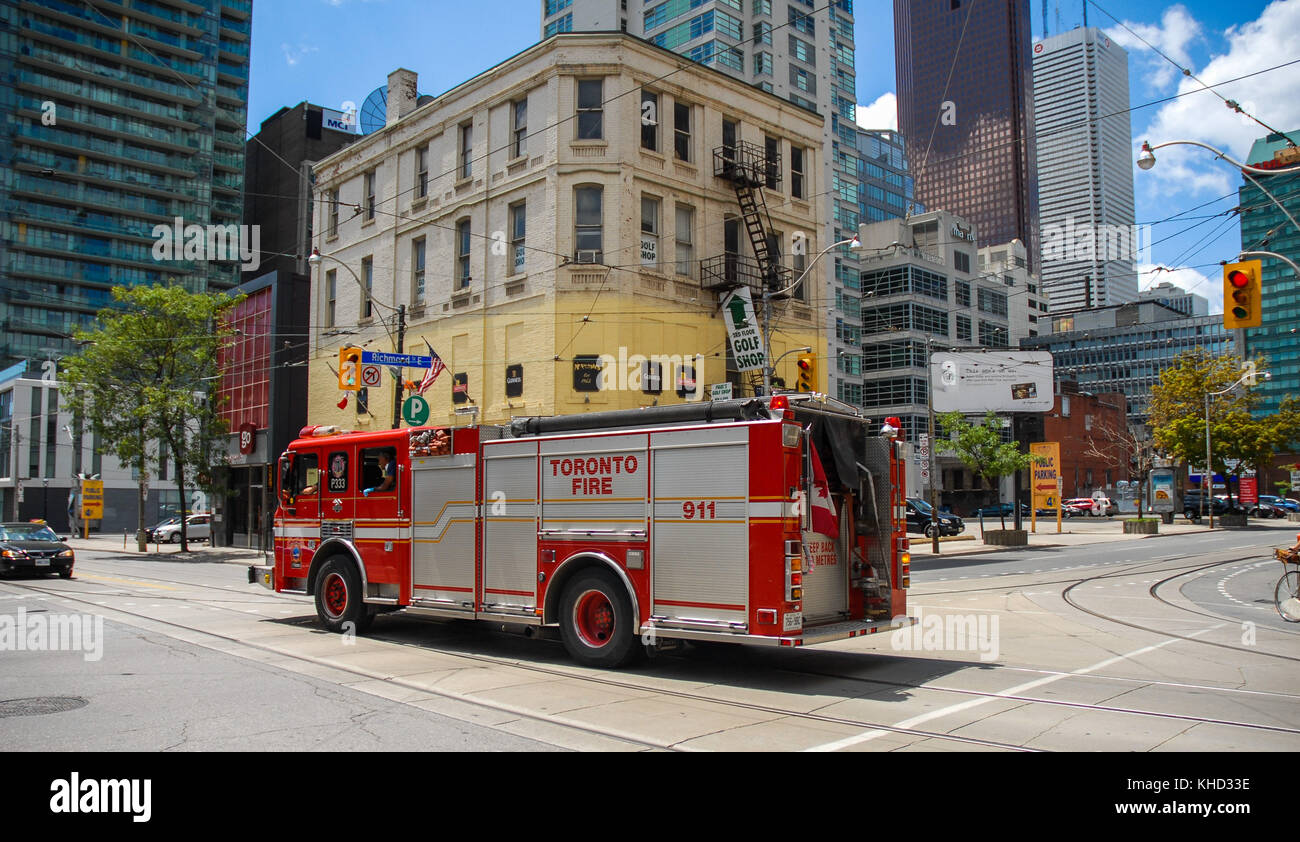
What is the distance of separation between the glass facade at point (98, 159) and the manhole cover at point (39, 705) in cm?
9461

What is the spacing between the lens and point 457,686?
908 centimetres

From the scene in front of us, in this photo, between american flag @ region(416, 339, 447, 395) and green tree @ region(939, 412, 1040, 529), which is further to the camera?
green tree @ region(939, 412, 1040, 529)

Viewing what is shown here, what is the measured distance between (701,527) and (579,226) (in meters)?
18.6

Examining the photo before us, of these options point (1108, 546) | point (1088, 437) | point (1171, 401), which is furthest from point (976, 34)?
point (1108, 546)

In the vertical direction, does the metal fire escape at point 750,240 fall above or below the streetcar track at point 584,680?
above

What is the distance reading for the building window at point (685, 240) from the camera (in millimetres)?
27922

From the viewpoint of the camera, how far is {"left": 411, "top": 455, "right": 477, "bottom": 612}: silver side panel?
1156cm

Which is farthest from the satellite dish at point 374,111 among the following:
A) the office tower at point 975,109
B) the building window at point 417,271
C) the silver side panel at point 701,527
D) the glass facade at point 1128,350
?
the glass facade at point 1128,350

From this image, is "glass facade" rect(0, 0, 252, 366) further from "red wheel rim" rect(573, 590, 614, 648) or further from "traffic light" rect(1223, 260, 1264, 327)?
"traffic light" rect(1223, 260, 1264, 327)

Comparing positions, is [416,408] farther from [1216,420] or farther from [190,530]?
[1216,420]

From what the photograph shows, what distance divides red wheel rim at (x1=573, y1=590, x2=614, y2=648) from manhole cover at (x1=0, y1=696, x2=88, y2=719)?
16.0ft
